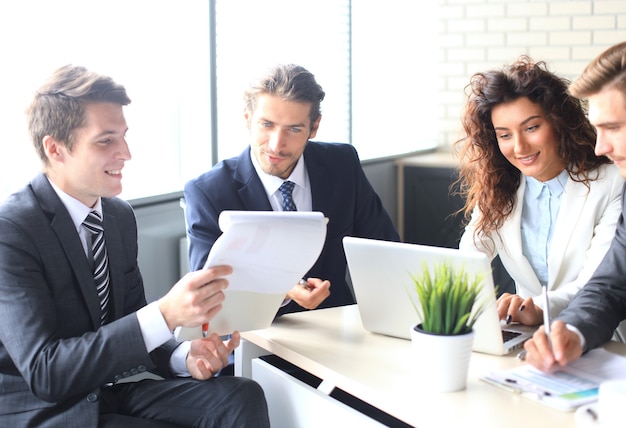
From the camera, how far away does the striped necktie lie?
1.94 m

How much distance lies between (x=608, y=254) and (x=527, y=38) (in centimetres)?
346

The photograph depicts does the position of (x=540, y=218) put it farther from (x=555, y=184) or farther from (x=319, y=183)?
(x=319, y=183)

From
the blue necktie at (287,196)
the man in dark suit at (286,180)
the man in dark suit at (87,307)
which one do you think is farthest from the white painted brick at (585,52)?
the man in dark suit at (87,307)

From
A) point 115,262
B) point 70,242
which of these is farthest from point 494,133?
point 70,242

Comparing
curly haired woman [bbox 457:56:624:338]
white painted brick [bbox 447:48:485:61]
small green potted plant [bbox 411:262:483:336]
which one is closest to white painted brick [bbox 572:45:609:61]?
white painted brick [bbox 447:48:485:61]

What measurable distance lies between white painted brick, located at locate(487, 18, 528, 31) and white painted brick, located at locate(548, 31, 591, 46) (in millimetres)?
198

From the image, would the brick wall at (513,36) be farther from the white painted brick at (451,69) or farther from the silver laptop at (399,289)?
the silver laptop at (399,289)

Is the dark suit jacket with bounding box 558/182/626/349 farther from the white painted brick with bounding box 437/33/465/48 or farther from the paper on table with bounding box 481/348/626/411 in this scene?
the white painted brick with bounding box 437/33/465/48

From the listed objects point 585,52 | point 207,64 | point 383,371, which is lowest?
point 383,371

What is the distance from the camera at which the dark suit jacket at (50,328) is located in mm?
1695

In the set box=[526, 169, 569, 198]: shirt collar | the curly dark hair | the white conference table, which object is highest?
the curly dark hair

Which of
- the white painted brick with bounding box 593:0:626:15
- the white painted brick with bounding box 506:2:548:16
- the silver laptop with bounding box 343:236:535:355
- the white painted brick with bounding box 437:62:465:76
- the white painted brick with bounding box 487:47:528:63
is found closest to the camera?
the silver laptop with bounding box 343:236:535:355

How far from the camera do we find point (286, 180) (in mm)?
2652

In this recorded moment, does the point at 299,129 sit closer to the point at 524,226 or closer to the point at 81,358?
the point at 524,226
